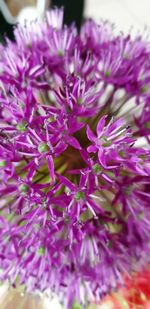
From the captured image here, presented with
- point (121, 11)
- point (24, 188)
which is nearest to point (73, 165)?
point (24, 188)

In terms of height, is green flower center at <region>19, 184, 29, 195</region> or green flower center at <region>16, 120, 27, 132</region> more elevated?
green flower center at <region>16, 120, 27, 132</region>

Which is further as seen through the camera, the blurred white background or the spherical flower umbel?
the blurred white background

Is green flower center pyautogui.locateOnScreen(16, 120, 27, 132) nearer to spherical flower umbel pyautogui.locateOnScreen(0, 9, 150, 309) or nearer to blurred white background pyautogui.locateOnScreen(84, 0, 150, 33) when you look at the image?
spherical flower umbel pyautogui.locateOnScreen(0, 9, 150, 309)

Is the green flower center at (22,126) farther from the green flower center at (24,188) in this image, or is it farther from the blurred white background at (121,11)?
the blurred white background at (121,11)

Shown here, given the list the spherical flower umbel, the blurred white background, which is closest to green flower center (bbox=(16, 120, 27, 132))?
the spherical flower umbel

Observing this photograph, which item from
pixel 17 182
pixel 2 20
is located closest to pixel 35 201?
pixel 17 182

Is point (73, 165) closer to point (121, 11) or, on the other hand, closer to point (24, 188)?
point (24, 188)

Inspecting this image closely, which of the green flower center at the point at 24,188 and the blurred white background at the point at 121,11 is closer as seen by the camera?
the green flower center at the point at 24,188

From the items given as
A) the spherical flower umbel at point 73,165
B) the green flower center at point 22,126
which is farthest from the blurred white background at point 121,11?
the green flower center at point 22,126
